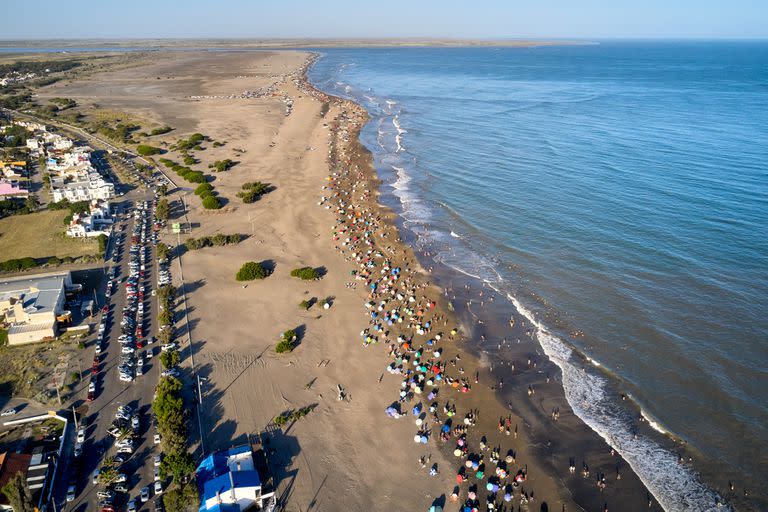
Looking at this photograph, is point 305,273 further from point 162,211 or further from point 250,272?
point 162,211

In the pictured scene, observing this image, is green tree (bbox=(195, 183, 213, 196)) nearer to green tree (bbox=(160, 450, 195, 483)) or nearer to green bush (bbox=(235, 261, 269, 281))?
green bush (bbox=(235, 261, 269, 281))

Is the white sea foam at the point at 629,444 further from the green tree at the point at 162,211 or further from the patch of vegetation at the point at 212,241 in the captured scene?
the green tree at the point at 162,211

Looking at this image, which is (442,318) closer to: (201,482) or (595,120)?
(201,482)

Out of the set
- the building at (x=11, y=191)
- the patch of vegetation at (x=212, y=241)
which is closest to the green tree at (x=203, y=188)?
the patch of vegetation at (x=212, y=241)

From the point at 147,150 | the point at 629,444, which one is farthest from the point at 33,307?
the point at 147,150

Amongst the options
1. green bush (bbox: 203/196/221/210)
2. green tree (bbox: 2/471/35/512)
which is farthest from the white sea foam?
green bush (bbox: 203/196/221/210)

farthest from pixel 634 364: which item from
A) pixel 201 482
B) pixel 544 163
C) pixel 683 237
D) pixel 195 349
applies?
pixel 544 163
